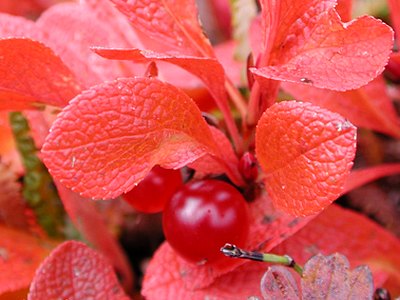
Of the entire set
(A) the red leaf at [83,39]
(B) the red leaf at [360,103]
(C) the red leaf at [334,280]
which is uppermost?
(A) the red leaf at [83,39]

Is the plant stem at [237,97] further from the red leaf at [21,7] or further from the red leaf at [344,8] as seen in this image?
the red leaf at [21,7]

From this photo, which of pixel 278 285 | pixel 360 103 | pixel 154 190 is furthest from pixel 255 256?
pixel 360 103

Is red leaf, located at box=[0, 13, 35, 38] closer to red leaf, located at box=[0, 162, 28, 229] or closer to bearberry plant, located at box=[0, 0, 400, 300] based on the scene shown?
bearberry plant, located at box=[0, 0, 400, 300]

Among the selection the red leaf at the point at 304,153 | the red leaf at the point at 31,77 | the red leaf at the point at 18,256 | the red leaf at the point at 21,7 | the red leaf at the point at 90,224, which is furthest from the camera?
the red leaf at the point at 21,7

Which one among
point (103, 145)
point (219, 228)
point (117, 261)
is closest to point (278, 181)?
point (219, 228)

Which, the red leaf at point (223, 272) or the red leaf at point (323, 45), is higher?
the red leaf at point (323, 45)

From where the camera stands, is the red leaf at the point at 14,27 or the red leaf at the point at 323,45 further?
the red leaf at the point at 14,27

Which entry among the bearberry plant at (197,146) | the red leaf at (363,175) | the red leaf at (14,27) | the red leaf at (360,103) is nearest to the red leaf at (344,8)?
the bearberry plant at (197,146)

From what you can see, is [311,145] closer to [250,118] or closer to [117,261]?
[250,118]

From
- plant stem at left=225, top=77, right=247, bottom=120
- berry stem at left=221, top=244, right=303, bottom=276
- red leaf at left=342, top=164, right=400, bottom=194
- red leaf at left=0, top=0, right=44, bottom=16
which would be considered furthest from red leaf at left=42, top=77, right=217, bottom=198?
red leaf at left=0, top=0, right=44, bottom=16
